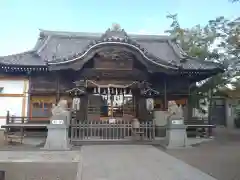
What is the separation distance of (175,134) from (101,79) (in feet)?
19.7

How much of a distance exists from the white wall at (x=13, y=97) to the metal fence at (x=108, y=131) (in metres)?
4.91

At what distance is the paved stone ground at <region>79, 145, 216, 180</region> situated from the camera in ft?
19.4

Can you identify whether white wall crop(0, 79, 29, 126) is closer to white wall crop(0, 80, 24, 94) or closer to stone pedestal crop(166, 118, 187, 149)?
white wall crop(0, 80, 24, 94)

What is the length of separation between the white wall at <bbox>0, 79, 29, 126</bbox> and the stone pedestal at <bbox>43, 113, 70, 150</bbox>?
581 cm

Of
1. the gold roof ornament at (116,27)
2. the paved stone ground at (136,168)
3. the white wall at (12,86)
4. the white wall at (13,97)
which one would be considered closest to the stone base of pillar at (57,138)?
the paved stone ground at (136,168)

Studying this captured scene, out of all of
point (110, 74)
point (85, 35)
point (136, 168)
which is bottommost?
point (136, 168)

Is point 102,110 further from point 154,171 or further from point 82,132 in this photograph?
point 154,171

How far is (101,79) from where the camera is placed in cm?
1491

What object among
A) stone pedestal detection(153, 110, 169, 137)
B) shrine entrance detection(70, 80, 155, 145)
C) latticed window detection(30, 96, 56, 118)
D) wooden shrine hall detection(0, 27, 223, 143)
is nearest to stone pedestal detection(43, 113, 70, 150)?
shrine entrance detection(70, 80, 155, 145)

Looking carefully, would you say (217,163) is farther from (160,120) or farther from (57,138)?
(160,120)

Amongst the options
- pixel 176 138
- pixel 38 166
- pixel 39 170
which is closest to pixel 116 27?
pixel 176 138

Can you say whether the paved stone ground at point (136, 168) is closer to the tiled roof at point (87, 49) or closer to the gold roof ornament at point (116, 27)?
the tiled roof at point (87, 49)

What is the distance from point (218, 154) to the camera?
9109 millimetres

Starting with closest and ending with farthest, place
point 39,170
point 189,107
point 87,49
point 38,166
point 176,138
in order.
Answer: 1. point 39,170
2. point 38,166
3. point 176,138
4. point 87,49
5. point 189,107
